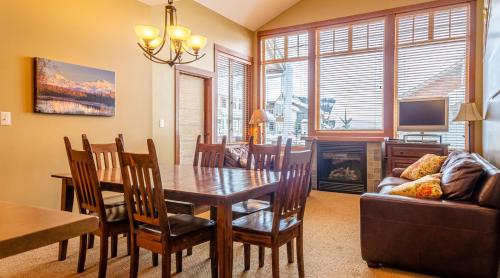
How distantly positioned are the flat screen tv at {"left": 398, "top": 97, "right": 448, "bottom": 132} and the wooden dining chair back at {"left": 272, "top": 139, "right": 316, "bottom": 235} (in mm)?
3684

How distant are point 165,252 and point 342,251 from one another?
171cm

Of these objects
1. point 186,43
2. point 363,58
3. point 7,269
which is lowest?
point 7,269

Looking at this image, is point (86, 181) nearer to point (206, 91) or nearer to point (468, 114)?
point (206, 91)

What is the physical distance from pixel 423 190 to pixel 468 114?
112 inches

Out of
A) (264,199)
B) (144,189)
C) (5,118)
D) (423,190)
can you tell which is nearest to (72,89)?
(5,118)

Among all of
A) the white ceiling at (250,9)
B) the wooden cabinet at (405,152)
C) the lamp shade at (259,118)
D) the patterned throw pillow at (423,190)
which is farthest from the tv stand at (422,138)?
the white ceiling at (250,9)

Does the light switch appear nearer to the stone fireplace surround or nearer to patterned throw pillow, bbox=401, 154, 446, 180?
patterned throw pillow, bbox=401, 154, 446, 180

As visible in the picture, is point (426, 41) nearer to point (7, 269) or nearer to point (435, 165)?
point (435, 165)

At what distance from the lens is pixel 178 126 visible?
5.29 meters

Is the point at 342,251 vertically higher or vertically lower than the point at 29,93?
lower

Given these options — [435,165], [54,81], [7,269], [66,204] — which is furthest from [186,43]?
[435,165]

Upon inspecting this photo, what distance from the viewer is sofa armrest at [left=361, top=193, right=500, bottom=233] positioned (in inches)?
90.8

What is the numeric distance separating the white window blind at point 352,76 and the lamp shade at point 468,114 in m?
1.38

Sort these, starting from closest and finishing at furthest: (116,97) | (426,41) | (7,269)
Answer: (7,269) < (116,97) < (426,41)
